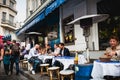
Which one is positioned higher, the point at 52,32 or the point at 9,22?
the point at 9,22

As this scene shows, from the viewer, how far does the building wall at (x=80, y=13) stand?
11.3 meters

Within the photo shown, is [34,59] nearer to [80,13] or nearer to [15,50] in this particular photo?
[15,50]

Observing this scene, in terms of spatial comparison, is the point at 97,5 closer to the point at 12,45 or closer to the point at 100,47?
the point at 100,47

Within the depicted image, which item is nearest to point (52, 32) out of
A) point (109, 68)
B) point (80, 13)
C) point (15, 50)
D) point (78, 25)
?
point (15, 50)

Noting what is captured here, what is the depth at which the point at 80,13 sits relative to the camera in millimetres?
12570

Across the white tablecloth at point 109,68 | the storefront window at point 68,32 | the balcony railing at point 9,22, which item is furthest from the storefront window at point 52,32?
the balcony railing at point 9,22

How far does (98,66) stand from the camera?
6.95 meters

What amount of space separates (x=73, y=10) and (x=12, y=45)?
3681 millimetres

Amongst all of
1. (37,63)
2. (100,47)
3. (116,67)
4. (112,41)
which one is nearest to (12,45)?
(37,63)

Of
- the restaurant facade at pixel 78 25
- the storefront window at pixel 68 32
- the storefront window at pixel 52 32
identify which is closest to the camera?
the restaurant facade at pixel 78 25

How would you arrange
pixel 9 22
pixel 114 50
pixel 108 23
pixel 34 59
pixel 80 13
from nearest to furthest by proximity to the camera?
pixel 114 50 → pixel 108 23 → pixel 80 13 → pixel 34 59 → pixel 9 22

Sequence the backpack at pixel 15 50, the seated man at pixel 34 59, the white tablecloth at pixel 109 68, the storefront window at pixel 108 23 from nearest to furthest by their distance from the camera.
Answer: the white tablecloth at pixel 109 68 < the storefront window at pixel 108 23 < the seated man at pixel 34 59 < the backpack at pixel 15 50

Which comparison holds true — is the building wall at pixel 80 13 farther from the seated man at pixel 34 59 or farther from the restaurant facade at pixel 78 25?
the seated man at pixel 34 59

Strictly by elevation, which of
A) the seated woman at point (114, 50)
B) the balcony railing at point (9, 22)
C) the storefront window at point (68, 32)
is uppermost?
the balcony railing at point (9, 22)
